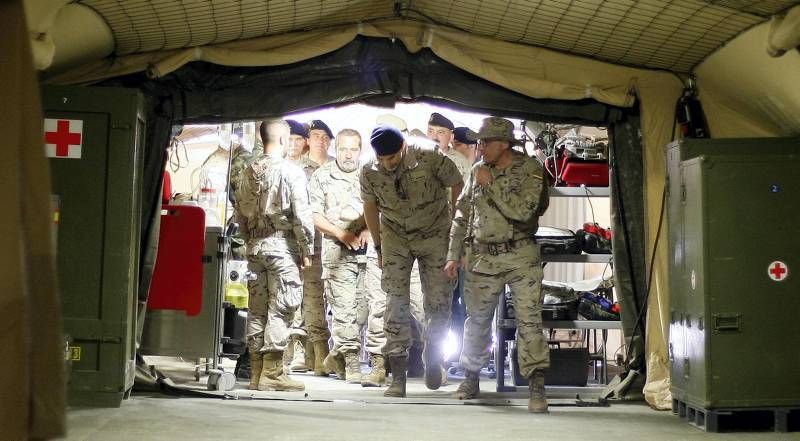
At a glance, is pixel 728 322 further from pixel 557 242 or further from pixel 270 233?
pixel 270 233

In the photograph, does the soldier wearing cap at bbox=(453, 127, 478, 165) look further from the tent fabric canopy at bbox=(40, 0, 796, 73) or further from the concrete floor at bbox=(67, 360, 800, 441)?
the concrete floor at bbox=(67, 360, 800, 441)

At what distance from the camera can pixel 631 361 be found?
7238 mm

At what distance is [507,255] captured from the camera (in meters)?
6.72

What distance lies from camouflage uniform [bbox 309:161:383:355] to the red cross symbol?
360cm

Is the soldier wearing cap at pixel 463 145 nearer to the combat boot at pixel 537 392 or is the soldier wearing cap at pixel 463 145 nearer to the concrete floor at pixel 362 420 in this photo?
the concrete floor at pixel 362 420

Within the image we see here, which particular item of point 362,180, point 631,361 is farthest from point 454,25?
point 631,361

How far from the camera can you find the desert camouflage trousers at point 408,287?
23.4 feet

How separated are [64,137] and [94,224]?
557 millimetres

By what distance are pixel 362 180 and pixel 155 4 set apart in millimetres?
1920

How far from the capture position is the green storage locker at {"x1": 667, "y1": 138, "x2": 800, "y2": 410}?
5.65 metres

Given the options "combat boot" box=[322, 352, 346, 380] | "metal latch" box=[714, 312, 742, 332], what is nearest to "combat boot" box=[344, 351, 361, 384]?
"combat boot" box=[322, 352, 346, 380]

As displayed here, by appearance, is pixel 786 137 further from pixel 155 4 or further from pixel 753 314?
pixel 155 4

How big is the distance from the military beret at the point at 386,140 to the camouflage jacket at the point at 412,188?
0.29 m

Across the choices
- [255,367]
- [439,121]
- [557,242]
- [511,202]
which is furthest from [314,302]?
[511,202]
